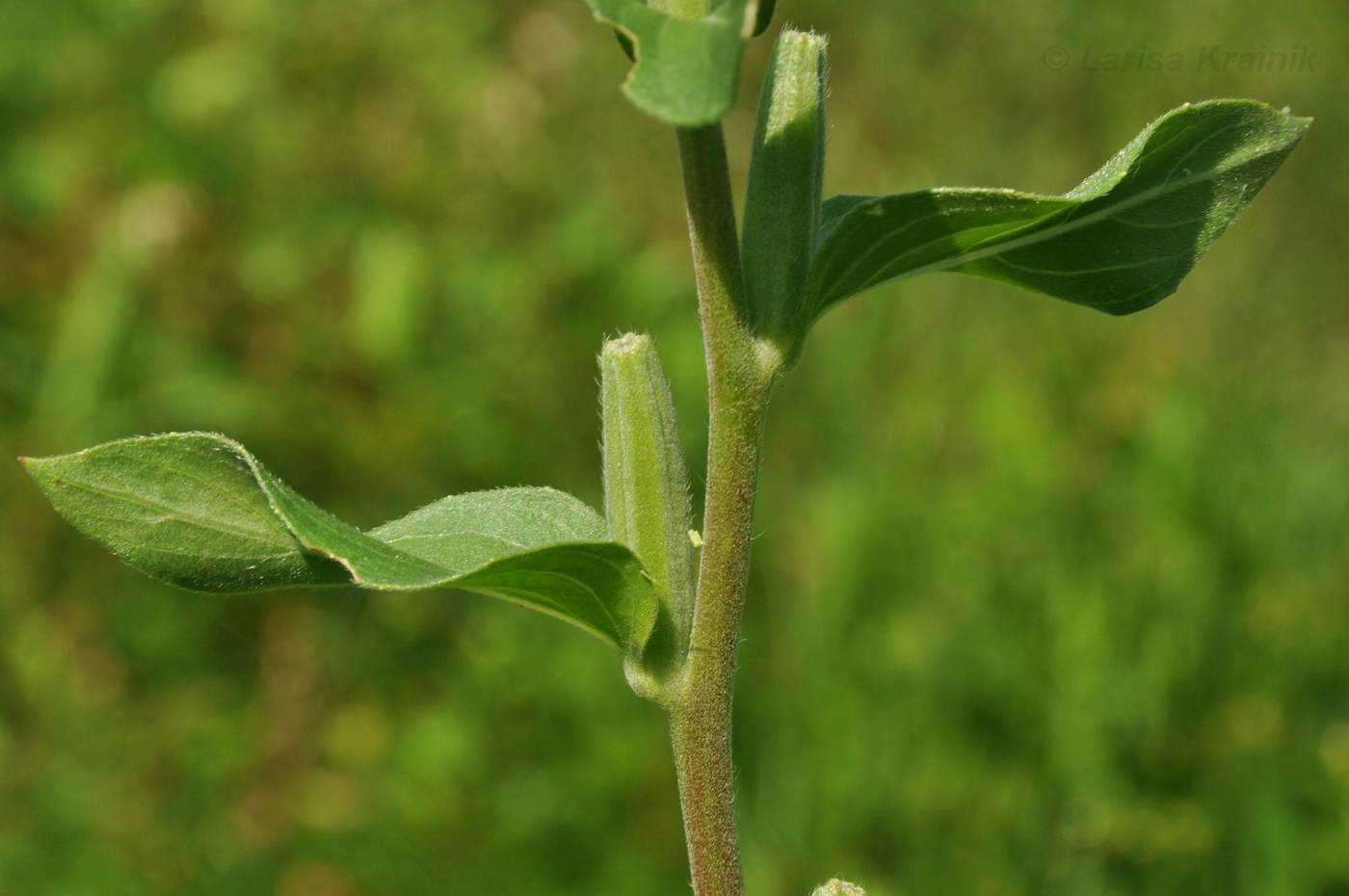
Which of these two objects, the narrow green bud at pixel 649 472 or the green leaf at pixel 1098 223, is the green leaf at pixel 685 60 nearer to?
the green leaf at pixel 1098 223

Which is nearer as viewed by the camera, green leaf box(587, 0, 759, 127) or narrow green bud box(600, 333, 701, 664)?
green leaf box(587, 0, 759, 127)

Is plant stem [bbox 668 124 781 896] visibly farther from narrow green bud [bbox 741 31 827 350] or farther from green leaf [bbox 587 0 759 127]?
green leaf [bbox 587 0 759 127]

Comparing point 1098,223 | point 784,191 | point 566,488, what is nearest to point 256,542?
point 784,191

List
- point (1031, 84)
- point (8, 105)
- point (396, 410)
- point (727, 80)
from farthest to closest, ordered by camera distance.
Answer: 1. point (1031, 84)
2. point (8, 105)
3. point (396, 410)
4. point (727, 80)

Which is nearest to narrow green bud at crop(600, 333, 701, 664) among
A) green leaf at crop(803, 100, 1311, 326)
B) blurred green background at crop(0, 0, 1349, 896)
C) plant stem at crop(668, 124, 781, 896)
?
plant stem at crop(668, 124, 781, 896)

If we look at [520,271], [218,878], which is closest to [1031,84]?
[520,271]

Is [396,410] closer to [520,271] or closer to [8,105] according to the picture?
[520,271]
